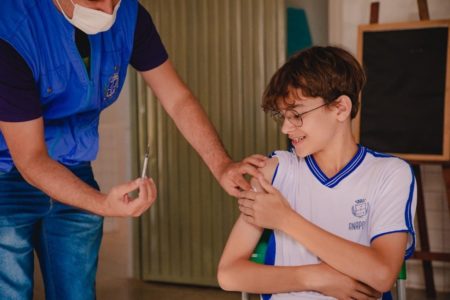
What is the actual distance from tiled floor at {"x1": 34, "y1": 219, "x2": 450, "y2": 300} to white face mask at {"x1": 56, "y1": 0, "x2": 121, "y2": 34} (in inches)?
88.8

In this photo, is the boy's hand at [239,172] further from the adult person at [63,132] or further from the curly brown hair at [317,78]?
the curly brown hair at [317,78]

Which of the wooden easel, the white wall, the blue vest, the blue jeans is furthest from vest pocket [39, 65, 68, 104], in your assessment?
the white wall

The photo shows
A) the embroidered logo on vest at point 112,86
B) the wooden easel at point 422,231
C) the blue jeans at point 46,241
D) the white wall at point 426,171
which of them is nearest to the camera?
the blue jeans at point 46,241

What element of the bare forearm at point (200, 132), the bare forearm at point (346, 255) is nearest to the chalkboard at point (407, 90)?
the bare forearm at point (200, 132)

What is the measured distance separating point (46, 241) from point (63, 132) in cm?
34

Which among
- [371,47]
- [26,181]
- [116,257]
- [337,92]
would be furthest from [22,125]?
[116,257]

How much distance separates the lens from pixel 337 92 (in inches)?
68.0

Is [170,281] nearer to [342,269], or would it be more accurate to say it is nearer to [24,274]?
[24,274]

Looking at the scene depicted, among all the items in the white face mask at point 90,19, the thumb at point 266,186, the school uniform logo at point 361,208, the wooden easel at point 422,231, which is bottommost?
the wooden easel at point 422,231

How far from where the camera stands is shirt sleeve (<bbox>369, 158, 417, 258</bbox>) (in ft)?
5.41

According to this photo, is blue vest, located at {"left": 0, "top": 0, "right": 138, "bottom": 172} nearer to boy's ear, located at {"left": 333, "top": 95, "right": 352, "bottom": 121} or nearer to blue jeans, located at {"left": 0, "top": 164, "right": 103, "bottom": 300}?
blue jeans, located at {"left": 0, "top": 164, "right": 103, "bottom": 300}

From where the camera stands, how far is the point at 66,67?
1.85 meters

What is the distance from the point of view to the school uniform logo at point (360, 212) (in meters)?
1.72

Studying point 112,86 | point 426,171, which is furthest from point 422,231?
point 112,86
